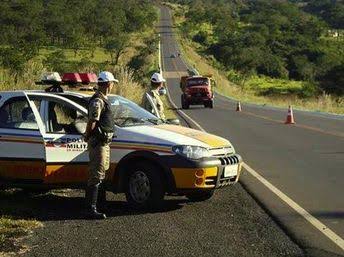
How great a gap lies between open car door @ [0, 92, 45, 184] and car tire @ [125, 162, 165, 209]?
1176 millimetres

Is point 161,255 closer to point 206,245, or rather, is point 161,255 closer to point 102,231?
point 206,245

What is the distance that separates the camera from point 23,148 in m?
8.03

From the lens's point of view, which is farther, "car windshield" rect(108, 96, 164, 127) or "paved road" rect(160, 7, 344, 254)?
"car windshield" rect(108, 96, 164, 127)

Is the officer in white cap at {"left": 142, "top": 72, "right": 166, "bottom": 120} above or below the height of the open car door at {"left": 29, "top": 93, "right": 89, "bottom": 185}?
above

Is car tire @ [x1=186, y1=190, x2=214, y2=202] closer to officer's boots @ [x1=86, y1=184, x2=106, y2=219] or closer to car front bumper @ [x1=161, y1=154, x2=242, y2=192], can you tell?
car front bumper @ [x1=161, y1=154, x2=242, y2=192]

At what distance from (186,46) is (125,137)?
410ft

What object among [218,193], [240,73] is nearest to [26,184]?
[218,193]

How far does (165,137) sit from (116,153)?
685 millimetres

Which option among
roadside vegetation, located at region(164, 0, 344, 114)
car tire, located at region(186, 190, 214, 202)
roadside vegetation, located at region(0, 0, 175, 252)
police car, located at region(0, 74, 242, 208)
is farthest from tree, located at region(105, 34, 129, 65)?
car tire, located at region(186, 190, 214, 202)

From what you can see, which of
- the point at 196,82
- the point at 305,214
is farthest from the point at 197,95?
the point at 305,214

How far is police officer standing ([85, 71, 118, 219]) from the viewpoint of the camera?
7336 mm

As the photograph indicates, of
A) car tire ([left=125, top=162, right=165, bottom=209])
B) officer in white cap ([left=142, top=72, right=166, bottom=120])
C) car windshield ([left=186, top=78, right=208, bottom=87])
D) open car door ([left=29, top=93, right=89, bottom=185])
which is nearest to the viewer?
car tire ([left=125, top=162, right=165, bottom=209])

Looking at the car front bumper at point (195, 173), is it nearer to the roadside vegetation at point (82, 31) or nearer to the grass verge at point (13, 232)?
the grass verge at point (13, 232)

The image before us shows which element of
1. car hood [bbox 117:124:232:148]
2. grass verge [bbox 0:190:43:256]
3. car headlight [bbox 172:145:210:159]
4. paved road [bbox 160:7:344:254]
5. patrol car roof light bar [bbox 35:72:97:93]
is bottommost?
paved road [bbox 160:7:344:254]
